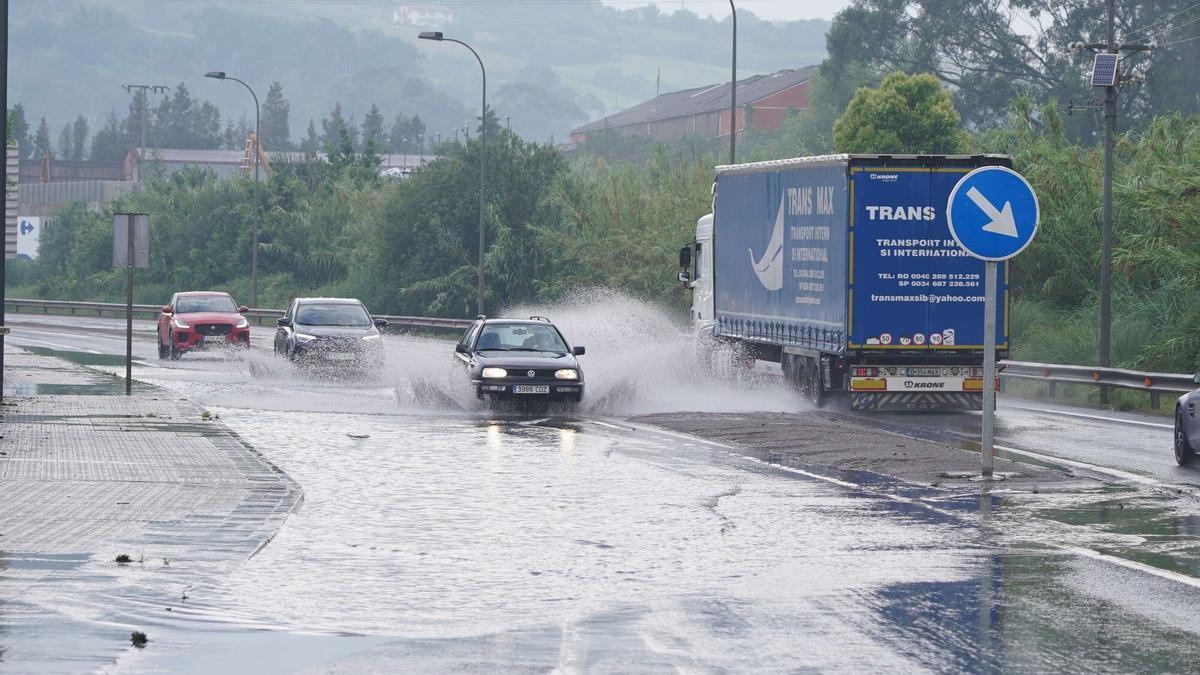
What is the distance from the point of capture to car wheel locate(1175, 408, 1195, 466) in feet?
59.8

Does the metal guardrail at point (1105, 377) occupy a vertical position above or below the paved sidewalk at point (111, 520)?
above

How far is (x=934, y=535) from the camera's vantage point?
1250cm

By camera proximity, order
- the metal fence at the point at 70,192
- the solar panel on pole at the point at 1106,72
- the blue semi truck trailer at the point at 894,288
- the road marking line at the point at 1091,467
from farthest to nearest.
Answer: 1. the metal fence at the point at 70,192
2. the solar panel on pole at the point at 1106,72
3. the blue semi truck trailer at the point at 894,288
4. the road marking line at the point at 1091,467

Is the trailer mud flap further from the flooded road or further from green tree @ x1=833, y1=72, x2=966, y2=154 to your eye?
green tree @ x1=833, y1=72, x2=966, y2=154

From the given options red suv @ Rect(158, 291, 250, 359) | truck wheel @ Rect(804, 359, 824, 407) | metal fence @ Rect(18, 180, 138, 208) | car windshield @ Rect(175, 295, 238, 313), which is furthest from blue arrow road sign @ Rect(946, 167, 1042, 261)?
metal fence @ Rect(18, 180, 138, 208)

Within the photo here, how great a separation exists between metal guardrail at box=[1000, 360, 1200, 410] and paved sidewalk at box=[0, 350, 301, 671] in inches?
555

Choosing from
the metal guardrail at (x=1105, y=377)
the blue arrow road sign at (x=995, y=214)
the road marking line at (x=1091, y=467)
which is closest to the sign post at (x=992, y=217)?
the blue arrow road sign at (x=995, y=214)

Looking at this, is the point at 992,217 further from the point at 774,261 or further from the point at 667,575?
the point at 774,261

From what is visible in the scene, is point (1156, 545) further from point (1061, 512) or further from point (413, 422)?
point (413, 422)

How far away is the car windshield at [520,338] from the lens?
26188 millimetres

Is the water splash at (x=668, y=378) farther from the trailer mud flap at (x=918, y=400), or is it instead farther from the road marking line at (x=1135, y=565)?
the road marking line at (x=1135, y=565)

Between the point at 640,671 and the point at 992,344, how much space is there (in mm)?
8931

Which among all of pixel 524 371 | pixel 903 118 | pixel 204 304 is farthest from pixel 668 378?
pixel 903 118

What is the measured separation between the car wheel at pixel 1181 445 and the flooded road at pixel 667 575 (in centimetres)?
328
